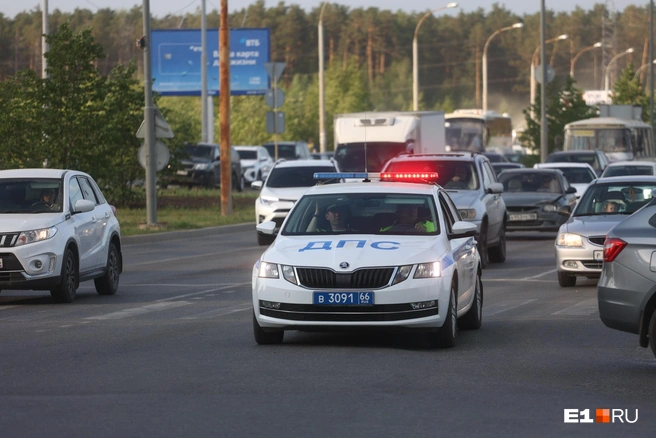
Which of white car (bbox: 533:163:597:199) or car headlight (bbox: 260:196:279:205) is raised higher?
white car (bbox: 533:163:597:199)

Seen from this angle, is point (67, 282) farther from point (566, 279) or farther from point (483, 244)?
point (483, 244)

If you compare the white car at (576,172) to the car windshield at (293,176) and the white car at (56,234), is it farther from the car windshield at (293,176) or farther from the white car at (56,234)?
the white car at (56,234)

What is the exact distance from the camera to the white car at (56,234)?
50.1ft

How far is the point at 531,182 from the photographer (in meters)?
29.0

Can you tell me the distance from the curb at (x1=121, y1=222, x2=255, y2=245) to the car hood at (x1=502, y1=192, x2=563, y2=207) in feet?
23.6

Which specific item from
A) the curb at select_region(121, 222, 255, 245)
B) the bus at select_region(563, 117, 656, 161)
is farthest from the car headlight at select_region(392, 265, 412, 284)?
the bus at select_region(563, 117, 656, 161)

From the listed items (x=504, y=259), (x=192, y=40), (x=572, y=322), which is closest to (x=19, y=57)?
(x=192, y=40)

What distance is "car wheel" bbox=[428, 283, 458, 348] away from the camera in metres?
11.2

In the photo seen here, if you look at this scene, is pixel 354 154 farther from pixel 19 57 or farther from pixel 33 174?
pixel 19 57

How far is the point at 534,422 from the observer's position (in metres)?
7.91

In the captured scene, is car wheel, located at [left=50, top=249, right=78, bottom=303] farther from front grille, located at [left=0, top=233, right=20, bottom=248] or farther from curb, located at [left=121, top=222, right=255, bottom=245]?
curb, located at [left=121, top=222, right=255, bottom=245]

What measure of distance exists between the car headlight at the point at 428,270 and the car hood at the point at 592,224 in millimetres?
6724

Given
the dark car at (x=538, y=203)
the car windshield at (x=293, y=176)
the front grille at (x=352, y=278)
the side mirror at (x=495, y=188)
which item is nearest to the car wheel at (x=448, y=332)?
the front grille at (x=352, y=278)

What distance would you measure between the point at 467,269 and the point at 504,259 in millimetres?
10702
